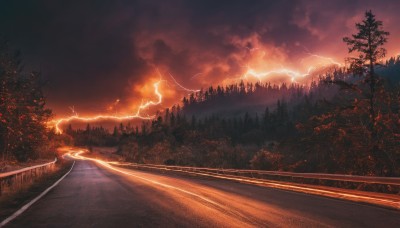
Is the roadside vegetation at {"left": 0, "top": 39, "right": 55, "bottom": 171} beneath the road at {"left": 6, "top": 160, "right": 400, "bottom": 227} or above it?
above

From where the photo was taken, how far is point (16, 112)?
3209 centimetres

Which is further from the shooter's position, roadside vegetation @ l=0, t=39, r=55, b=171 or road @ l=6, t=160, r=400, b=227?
roadside vegetation @ l=0, t=39, r=55, b=171

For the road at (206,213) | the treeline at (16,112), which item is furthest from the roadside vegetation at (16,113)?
the road at (206,213)

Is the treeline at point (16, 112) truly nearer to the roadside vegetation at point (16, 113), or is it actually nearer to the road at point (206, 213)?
the roadside vegetation at point (16, 113)

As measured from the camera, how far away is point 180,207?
32.3ft

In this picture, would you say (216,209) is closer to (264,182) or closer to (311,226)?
(311,226)

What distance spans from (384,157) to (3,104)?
24061mm

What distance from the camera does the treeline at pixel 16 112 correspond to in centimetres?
2711

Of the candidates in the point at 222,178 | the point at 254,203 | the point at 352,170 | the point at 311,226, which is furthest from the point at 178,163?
the point at 311,226

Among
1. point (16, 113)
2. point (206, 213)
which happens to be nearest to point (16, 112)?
point (16, 113)

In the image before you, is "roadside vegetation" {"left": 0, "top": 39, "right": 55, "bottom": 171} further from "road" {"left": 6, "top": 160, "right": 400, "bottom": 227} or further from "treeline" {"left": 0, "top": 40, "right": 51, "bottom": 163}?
"road" {"left": 6, "top": 160, "right": 400, "bottom": 227}

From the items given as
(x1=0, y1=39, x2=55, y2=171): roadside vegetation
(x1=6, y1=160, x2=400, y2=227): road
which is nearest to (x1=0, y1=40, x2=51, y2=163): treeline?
(x1=0, y1=39, x2=55, y2=171): roadside vegetation

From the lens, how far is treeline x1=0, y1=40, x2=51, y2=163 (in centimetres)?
2711

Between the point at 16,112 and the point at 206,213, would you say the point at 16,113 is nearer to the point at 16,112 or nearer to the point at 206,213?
the point at 16,112
